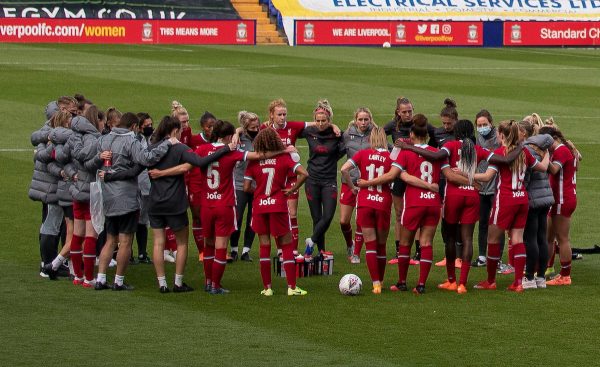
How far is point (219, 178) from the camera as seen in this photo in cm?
1447

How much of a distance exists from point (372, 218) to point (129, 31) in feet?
118

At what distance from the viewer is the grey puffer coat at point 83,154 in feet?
48.2

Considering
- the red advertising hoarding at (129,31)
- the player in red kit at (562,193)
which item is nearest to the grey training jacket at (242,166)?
the player in red kit at (562,193)

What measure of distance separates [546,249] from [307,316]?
323cm

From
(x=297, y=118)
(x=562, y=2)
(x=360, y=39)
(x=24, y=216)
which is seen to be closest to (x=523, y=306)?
(x=24, y=216)

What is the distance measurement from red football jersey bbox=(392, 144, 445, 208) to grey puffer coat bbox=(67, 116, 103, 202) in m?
3.37

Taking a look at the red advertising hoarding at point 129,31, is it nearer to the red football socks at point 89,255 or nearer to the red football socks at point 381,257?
the red football socks at point 89,255

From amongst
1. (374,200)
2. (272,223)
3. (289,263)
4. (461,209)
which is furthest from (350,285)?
(461,209)

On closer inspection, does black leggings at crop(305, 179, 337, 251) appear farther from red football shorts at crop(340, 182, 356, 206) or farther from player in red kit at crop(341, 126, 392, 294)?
player in red kit at crop(341, 126, 392, 294)

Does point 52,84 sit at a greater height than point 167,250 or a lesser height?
greater

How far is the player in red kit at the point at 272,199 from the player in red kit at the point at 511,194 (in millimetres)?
2146

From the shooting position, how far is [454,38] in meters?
52.9

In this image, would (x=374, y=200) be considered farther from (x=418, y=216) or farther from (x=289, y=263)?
(x=289, y=263)

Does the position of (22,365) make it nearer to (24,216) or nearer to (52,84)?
(24,216)
